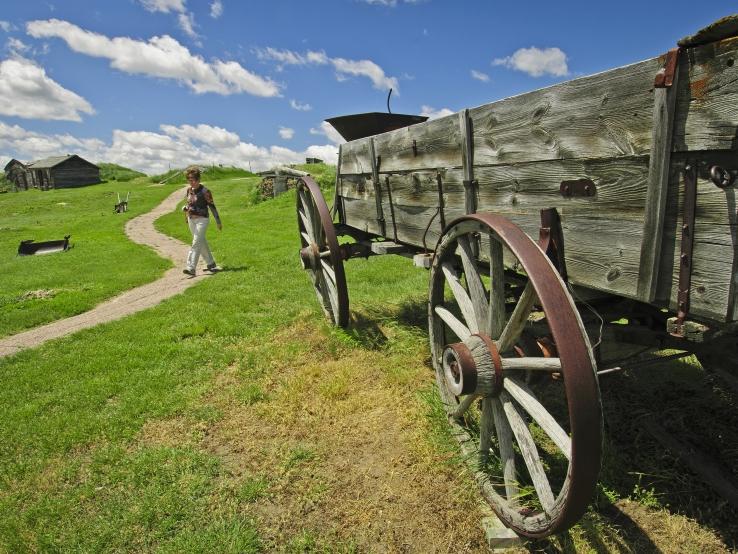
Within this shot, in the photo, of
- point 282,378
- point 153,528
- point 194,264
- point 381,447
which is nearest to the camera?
point 153,528

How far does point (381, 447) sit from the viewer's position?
306 cm

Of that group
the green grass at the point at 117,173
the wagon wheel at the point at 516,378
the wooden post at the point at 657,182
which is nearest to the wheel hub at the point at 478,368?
the wagon wheel at the point at 516,378

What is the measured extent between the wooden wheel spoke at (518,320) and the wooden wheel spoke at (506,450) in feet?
1.00

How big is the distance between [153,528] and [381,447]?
1.33m

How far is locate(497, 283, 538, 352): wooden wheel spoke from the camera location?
2.00 metres

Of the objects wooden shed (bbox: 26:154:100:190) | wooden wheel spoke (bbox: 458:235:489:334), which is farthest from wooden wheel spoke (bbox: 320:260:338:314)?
wooden shed (bbox: 26:154:100:190)

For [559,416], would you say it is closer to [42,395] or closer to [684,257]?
[684,257]

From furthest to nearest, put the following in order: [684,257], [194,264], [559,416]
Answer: [194,264], [559,416], [684,257]

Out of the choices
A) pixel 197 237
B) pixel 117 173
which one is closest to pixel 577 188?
pixel 197 237

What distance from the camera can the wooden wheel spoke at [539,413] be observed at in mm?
1782

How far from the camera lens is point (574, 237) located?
2074mm

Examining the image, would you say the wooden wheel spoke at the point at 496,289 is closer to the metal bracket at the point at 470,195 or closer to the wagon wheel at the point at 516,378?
the wagon wheel at the point at 516,378

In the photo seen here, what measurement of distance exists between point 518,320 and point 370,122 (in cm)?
307

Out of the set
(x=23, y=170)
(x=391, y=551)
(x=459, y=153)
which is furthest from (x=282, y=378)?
(x=23, y=170)
